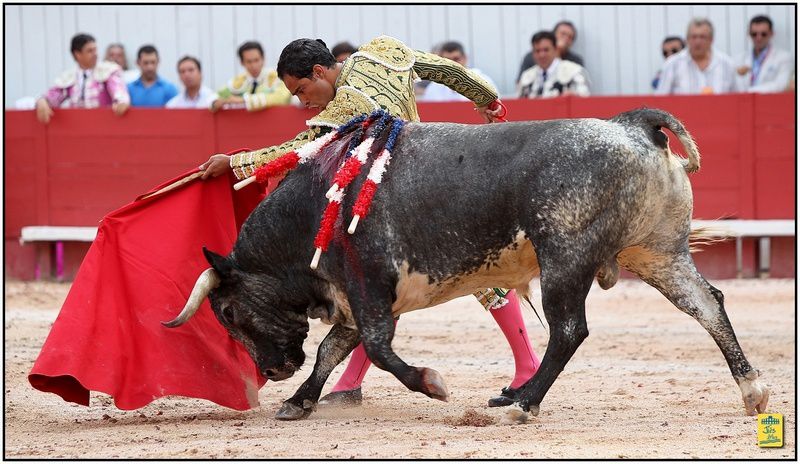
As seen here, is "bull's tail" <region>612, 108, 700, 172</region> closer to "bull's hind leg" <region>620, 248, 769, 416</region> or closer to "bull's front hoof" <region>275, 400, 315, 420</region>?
"bull's hind leg" <region>620, 248, 769, 416</region>

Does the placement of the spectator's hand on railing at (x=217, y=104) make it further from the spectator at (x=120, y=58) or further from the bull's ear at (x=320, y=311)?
the bull's ear at (x=320, y=311)

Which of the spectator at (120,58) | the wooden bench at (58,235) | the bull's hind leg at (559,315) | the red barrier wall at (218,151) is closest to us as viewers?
the bull's hind leg at (559,315)

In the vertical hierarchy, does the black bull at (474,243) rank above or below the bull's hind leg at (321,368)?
above

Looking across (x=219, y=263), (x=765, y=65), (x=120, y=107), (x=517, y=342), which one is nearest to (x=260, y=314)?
(x=219, y=263)

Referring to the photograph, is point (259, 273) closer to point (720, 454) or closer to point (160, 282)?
point (160, 282)

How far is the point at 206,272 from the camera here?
14.6ft

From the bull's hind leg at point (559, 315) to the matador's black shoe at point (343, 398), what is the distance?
0.87m

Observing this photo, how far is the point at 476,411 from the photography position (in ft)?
14.9

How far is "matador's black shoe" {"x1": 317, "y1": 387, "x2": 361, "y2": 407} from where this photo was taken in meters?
4.79

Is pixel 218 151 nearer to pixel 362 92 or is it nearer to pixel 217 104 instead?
pixel 217 104

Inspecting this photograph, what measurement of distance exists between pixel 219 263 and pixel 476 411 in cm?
100

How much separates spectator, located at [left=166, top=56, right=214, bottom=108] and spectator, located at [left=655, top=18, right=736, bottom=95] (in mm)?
3056

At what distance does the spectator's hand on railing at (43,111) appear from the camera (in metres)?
9.16

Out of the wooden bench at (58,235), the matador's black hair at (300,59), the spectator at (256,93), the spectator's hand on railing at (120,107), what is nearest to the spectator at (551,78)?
the spectator at (256,93)
